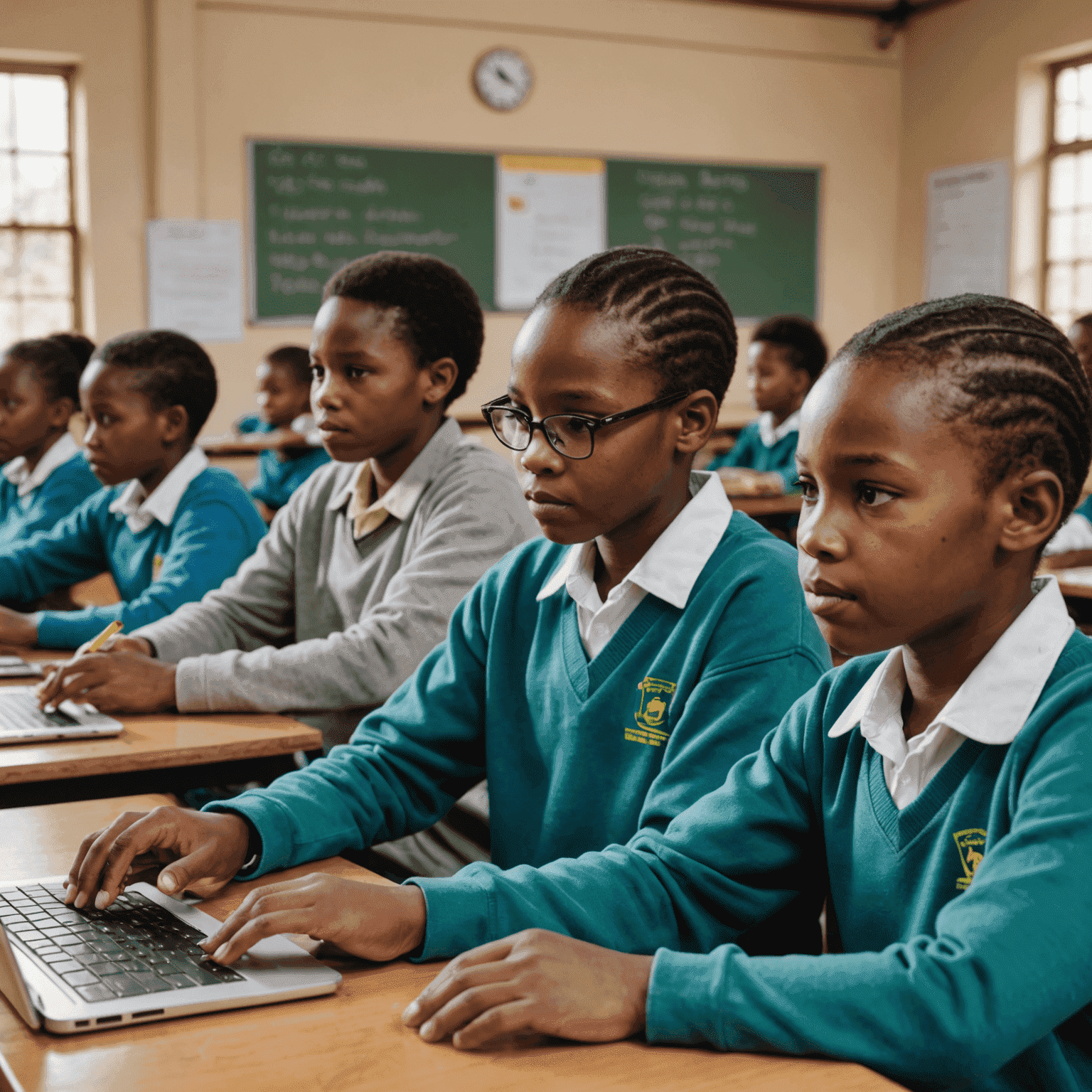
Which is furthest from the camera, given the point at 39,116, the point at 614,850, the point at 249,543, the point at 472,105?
the point at 472,105

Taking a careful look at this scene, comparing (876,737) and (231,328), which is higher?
(231,328)

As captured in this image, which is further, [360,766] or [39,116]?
[39,116]

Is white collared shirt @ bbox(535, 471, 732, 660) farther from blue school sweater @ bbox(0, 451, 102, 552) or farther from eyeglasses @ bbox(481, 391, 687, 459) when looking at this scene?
blue school sweater @ bbox(0, 451, 102, 552)

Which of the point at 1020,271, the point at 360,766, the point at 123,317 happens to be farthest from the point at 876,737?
the point at 1020,271

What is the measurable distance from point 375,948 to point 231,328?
17.6 ft

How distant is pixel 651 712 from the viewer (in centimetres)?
122

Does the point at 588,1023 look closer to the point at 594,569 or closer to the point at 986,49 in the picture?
the point at 594,569

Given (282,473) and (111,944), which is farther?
(282,473)

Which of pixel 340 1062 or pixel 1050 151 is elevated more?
pixel 1050 151

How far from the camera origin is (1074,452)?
2.97ft

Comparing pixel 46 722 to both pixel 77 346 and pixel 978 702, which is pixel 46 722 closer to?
pixel 978 702

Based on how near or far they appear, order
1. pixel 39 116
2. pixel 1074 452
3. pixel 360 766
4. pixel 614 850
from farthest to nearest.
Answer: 1. pixel 39 116
2. pixel 360 766
3. pixel 614 850
4. pixel 1074 452

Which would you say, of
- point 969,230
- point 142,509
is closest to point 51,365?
point 142,509

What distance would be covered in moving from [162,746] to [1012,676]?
107cm
